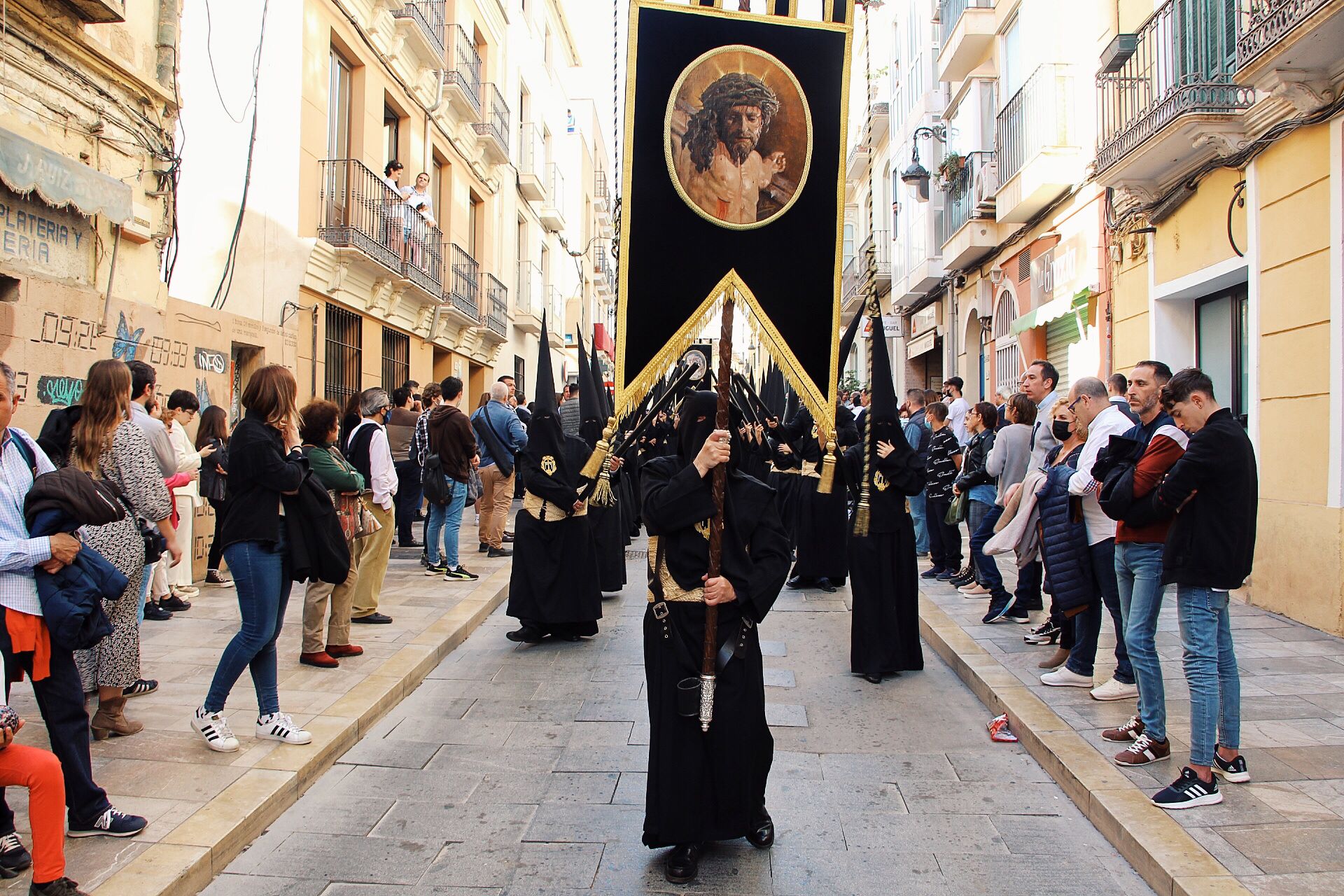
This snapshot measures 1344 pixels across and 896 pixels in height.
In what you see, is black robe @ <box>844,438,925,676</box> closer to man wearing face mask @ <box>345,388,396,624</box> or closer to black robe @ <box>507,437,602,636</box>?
black robe @ <box>507,437,602,636</box>

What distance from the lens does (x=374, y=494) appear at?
731 centimetres

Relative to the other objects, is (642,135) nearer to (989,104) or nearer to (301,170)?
(301,170)

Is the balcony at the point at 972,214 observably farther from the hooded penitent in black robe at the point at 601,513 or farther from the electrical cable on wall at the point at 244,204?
the electrical cable on wall at the point at 244,204

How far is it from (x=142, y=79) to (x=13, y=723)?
7536 millimetres

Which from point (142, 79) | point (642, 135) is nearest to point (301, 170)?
point (142, 79)

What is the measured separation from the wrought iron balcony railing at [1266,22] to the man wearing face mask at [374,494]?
7.42m

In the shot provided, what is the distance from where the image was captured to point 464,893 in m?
3.50

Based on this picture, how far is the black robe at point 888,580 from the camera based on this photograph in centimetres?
645

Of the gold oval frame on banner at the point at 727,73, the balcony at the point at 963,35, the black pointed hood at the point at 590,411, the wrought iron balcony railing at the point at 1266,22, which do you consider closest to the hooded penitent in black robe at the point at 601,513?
the black pointed hood at the point at 590,411

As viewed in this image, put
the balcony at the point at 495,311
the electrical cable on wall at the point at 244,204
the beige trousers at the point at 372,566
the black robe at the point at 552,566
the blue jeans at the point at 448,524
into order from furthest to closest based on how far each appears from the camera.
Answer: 1. the balcony at the point at 495,311
2. the electrical cable on wall at the point at 244,204
3. the blue jeans at the point at 448,524
4. the beige trousers at the point at 372,566
5. the black robe at the point at 552,566

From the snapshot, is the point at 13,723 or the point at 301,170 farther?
the point at 301,170

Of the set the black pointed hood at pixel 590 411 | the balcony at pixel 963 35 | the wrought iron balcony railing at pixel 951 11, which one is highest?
the wrought iron balcony railing at pixel 951 11

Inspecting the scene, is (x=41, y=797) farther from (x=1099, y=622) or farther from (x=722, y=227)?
(x=1099, y=622)

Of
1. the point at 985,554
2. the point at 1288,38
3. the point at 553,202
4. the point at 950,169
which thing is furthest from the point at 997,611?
the point at 553,202
